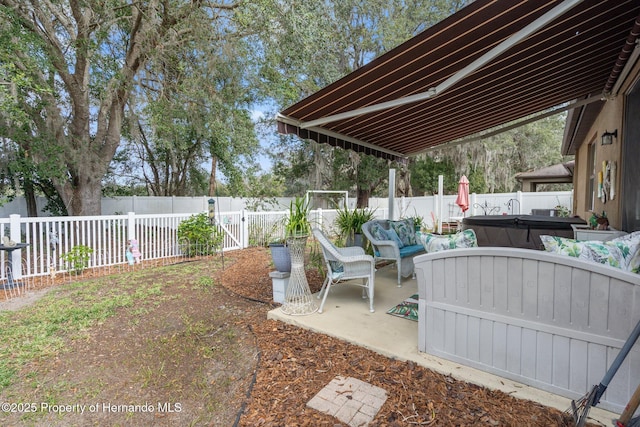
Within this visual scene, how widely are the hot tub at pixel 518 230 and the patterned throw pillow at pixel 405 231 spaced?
1.11 m

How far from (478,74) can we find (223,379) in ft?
11.3

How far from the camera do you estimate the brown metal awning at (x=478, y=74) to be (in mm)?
2172

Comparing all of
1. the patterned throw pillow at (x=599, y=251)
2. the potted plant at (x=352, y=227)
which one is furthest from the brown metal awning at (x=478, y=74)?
the patterned throw pillow at (x=599, y=251)

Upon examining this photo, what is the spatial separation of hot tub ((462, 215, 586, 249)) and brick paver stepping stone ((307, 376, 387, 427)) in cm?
363

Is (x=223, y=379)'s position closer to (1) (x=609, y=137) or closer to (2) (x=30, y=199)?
(1) (x=609, y=137)

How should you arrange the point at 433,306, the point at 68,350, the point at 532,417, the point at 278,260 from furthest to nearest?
the point at 278,260 → the point at 68,350 → the point at 433,306 → the point at 532,417

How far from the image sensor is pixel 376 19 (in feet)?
37.1

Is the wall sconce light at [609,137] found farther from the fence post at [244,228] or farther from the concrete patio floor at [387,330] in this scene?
the fence post at [244,228]

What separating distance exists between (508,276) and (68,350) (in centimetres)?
343

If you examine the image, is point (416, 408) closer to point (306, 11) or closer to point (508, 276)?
point (508, 276)

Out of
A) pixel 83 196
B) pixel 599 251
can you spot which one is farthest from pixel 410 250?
pixel 83 196

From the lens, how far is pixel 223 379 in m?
2.20

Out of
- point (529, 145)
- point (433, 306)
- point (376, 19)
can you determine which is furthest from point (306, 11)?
point (529, 145)

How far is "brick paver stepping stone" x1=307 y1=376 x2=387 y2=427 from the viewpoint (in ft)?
5.68
